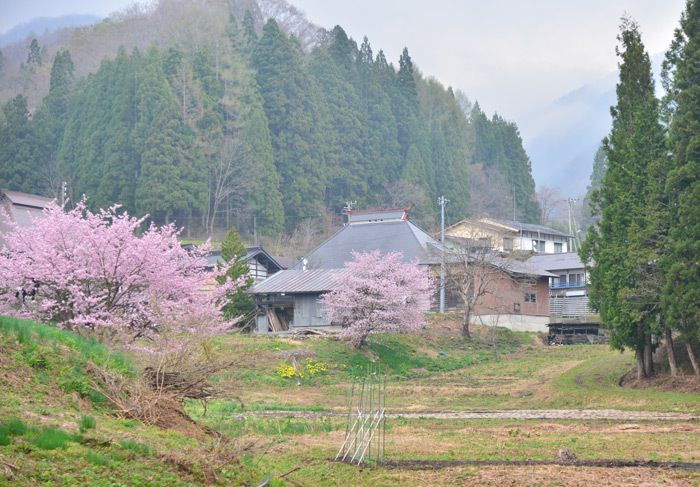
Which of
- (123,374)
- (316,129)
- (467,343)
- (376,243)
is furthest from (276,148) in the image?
(123,374)

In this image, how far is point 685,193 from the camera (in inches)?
795

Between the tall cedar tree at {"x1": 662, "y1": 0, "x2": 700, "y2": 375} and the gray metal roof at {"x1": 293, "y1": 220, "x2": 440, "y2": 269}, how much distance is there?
2443cm

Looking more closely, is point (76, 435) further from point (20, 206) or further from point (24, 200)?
point (24, 200)

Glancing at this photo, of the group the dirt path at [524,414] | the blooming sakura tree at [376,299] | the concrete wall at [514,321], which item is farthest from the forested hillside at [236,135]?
the dirt path at [524,414]

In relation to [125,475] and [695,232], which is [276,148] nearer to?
[695,232]

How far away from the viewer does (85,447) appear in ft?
23.1

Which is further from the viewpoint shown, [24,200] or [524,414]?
[24,200]

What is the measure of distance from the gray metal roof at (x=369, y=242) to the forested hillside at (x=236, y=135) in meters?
11.1

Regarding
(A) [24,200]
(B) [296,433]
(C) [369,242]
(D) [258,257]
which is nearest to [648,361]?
(B) [296,433]

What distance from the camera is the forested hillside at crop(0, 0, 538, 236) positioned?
55.7 meters

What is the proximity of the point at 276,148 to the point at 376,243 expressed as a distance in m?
20.7

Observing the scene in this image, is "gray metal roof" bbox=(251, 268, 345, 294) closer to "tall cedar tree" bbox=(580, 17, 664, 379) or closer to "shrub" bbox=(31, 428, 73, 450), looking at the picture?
"tall cedar tree" bbox=(580, 17, 664, 379)

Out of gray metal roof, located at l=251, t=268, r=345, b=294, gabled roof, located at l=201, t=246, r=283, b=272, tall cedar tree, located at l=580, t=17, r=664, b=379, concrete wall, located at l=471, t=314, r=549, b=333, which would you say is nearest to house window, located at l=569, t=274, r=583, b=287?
concrete wall, located at l=471, t=314, r=549, b=333

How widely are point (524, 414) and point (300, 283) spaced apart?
21.1 metres
